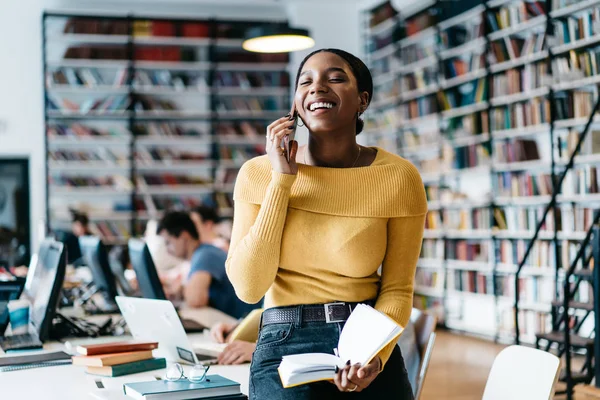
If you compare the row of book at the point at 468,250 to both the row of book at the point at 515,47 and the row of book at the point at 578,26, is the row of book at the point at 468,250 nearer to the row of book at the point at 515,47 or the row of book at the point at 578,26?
the row of book at the point at 515,47

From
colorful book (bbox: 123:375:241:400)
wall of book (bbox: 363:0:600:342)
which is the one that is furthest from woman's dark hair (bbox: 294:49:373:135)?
wall of book (bbox: 363:0:600:342)

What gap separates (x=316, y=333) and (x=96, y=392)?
2.33 ft

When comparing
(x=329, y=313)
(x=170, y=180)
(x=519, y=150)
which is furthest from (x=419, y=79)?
(x=329, y=313)

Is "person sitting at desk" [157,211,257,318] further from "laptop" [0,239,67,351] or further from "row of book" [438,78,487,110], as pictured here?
"row of book" [438,78,487,110]

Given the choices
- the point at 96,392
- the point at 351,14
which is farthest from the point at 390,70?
the point at 96,392

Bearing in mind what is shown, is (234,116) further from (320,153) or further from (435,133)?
(320,153)

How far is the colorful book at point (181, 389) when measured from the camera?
178cm

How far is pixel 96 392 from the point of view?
200cm

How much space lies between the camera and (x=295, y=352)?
159cm

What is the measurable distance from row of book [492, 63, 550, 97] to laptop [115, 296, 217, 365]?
4878 mm

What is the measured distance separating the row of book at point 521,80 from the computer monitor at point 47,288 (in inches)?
185

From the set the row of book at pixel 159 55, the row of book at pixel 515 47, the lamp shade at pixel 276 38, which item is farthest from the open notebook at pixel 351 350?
the row of book at pixel 159 55

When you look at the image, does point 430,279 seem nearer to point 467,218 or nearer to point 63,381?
point 467,218

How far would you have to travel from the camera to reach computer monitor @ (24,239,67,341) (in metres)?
2.80
